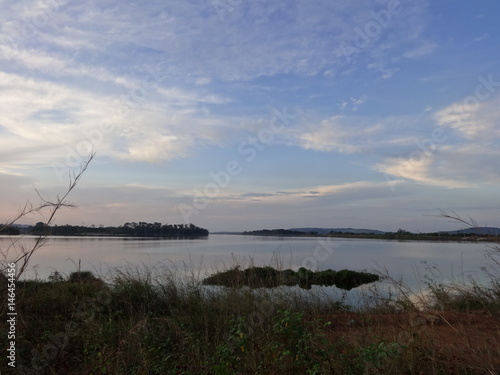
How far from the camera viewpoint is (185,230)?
7231cm

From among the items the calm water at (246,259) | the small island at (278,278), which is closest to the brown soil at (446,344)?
the calm water at (246,259)

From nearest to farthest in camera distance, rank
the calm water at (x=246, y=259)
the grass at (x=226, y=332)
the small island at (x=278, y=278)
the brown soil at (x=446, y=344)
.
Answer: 1. the brown soil at (x=446, y=344)
2. the grass at (x=226, y=332)
3. the small island at (x=278, y=278)
4. the calm water at (x=246, y=259)

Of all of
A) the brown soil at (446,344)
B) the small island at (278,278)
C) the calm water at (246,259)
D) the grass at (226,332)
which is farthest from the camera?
the calm water at (246,259)

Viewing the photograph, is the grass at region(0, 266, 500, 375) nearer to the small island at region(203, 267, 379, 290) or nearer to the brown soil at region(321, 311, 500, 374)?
the brown soil at region(321, 311, 500, 374)

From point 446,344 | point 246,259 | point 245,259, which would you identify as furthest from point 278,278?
point 446,344

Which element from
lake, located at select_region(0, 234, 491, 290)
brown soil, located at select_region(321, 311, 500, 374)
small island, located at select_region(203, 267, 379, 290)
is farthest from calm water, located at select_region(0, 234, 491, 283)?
brown soil, located at select_region(321, 311, 500, 374)

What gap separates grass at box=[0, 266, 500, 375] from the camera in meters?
4.00

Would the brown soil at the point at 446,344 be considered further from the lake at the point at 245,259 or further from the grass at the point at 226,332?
the lake at the point at 245,259

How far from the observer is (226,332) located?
6.00 m

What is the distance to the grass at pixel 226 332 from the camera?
3996mm

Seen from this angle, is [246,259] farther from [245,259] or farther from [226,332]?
[226,332]

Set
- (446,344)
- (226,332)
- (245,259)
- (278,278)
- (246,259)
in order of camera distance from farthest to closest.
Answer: (246,259)
(245,259)
(278,278)
(226,332)
(446,344)

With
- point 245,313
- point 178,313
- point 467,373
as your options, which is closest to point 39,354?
point 178,313

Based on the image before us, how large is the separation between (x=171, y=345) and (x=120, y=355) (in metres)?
1.12
